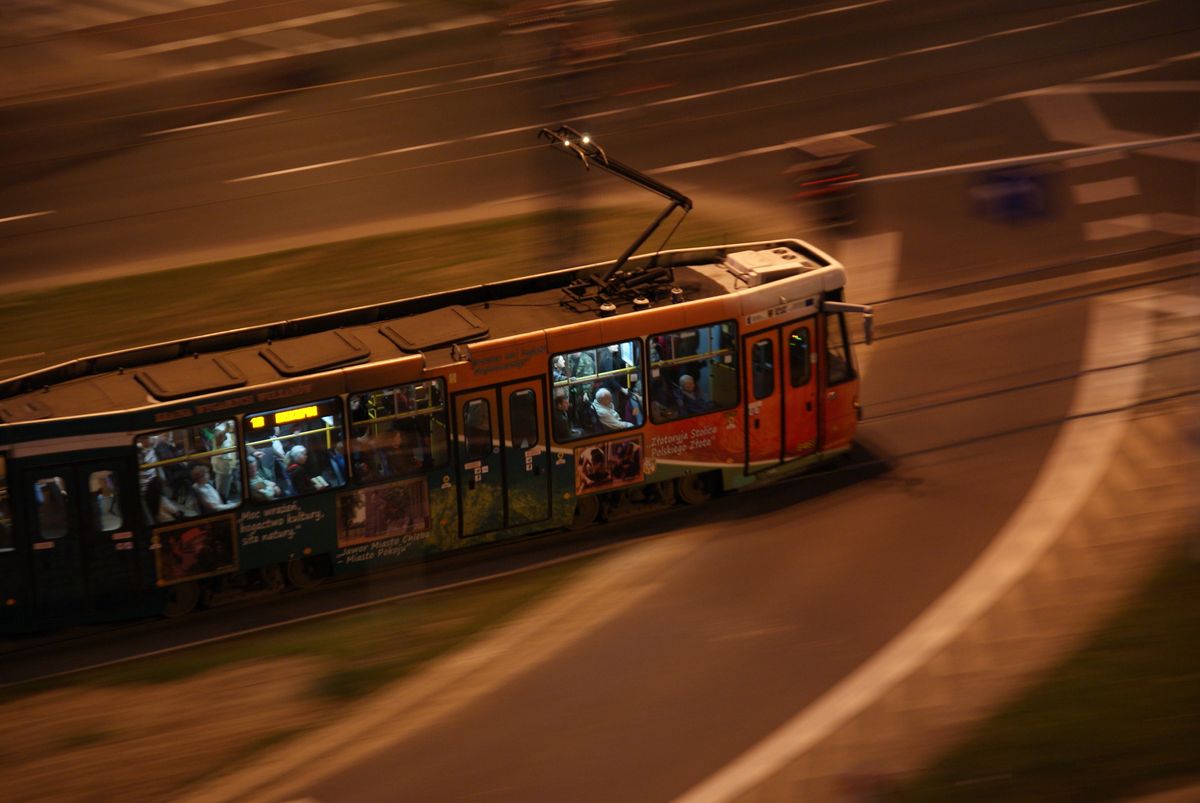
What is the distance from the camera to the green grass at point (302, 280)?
78.4 feet

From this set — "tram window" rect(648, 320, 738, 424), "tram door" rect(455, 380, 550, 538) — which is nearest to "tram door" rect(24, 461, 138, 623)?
"tram door" rect(455, 380, 550, 538)

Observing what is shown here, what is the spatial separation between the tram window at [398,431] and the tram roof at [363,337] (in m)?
0.38

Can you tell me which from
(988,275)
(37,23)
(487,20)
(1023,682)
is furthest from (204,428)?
(37,23)

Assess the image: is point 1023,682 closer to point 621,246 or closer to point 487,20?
point 621,246

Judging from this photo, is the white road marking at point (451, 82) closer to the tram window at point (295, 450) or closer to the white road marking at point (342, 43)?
the white road marking at point (342, 43)

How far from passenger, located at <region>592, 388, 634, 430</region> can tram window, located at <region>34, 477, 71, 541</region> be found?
5.94 metres

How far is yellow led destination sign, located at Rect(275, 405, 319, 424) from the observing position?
1579cm

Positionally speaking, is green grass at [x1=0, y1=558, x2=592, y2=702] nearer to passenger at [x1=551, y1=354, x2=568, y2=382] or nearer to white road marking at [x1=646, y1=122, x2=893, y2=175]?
passenger at [x1=551, y1=354, x2=568, y2=382]

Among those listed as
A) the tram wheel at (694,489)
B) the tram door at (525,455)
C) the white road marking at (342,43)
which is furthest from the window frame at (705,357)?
the white road marking at (342,43)

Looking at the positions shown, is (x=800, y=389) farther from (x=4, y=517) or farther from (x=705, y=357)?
(x=4, y=517)

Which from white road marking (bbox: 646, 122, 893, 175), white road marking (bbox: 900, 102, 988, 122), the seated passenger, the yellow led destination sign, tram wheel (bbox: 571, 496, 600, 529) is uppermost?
white road marking (bbox: 900, 102, 988, 122)

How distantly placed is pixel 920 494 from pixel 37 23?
29.3 m

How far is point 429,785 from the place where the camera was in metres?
13.5

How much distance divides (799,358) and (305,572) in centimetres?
650
